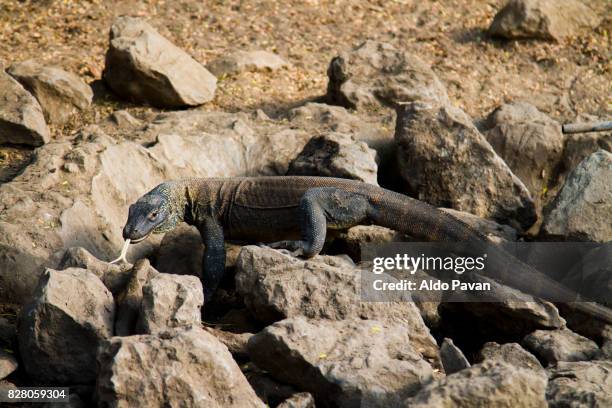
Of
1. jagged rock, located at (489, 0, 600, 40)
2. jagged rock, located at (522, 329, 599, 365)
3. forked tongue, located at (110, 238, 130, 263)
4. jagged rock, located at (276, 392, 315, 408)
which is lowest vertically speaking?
forked tongue, located at (110, 238, 130, 263)

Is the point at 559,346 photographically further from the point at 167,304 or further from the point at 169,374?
the point at 169,374

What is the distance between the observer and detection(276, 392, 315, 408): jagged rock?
624 cm

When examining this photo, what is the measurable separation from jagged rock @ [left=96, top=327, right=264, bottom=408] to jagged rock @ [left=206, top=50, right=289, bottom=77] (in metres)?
7.65

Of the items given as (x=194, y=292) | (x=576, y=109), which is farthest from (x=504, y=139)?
(x=194, y=292)

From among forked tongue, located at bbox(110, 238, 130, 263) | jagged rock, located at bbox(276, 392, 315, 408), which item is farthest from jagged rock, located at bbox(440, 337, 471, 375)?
forked tongue, located at bbox(110, 238, 130, 263)

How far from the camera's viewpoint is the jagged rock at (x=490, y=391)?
5695 mm

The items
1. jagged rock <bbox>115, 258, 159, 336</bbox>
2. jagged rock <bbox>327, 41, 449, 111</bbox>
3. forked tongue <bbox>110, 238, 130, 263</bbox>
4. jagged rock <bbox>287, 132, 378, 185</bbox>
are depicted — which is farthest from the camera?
jagged rock <bbox>327, 41, 449, 111</bbox>

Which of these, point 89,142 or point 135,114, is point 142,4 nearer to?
point 135,114

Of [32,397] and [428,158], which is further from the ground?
[428,158]

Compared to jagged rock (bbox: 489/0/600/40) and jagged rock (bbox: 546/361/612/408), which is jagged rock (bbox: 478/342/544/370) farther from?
jagged rock (bbox: 489/0/600/40)

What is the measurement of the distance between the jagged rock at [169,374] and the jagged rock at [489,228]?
12.7 feet

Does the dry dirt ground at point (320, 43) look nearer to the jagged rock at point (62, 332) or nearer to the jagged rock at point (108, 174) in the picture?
the jagged rock at point (108, 174)

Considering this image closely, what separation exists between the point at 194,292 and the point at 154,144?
3.74 m

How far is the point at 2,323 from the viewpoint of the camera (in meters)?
7.55
